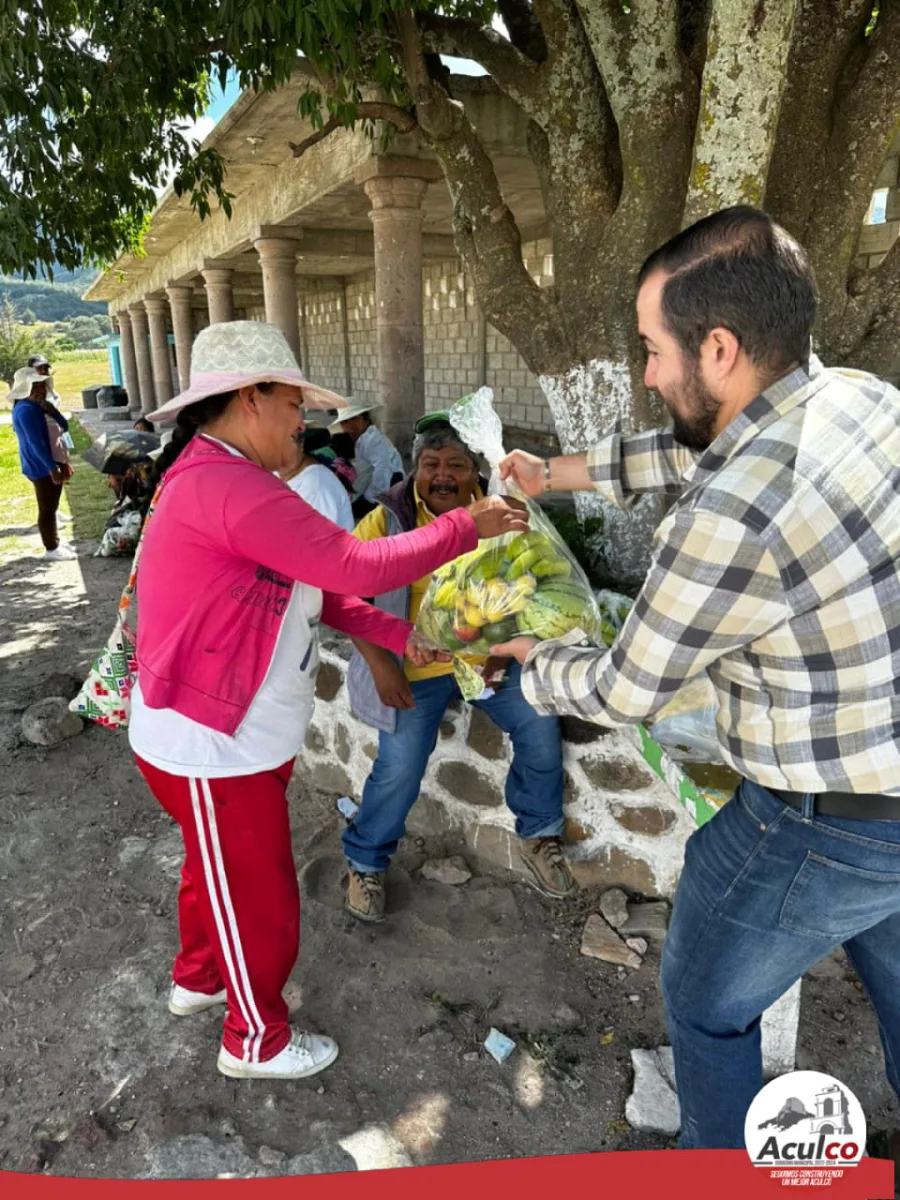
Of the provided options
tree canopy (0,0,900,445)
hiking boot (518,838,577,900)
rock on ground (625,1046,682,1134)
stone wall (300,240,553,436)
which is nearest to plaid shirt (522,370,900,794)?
rock on ground (625,1046,682,1134)

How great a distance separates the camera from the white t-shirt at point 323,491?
123 inches

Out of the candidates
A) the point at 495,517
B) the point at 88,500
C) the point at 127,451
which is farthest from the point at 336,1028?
the point at 88,500

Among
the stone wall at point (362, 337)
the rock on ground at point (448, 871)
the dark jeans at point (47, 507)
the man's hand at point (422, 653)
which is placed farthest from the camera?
the stone wall at point (362, 337)

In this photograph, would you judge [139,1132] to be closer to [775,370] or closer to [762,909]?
[762,909]

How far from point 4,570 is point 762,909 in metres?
7.97

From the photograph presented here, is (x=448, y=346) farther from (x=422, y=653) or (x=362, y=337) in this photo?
(x=422, y=653)

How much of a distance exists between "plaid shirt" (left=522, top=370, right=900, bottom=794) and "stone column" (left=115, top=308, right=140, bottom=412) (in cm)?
2379

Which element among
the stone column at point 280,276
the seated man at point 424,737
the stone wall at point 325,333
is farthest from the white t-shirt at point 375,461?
the stone wall at point 325,333

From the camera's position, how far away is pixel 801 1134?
5.44 feet

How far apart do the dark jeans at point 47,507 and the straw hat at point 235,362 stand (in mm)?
6752

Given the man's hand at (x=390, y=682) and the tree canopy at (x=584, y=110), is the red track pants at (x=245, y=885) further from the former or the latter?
the tree canopy at (x=584, y=110)

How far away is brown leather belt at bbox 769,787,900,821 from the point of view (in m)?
1.35

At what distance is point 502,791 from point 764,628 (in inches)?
74.8

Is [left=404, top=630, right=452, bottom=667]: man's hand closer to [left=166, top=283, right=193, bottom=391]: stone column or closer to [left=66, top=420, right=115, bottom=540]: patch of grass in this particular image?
[left=66, top=420, right=115, bottom=540]: patch of grass
